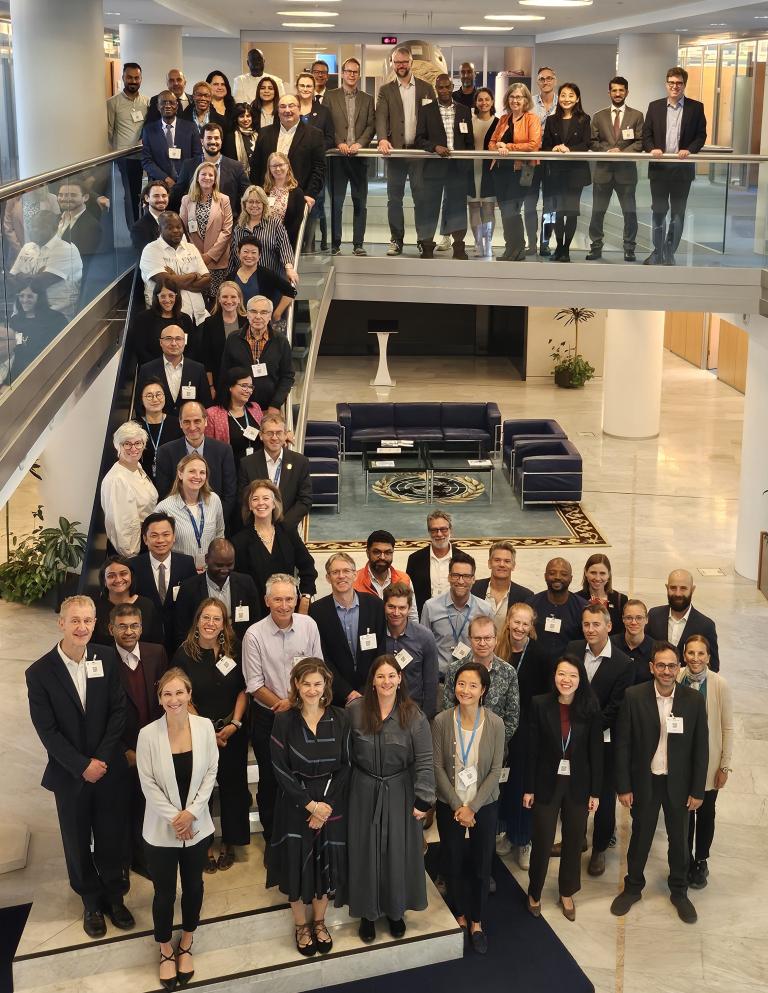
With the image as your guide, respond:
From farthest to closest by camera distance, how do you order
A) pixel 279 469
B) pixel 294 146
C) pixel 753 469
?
pixel 753 469, pixel 294 146, pixel 279 469

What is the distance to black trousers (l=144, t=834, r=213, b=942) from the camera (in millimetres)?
6398

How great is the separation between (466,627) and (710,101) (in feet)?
62.4

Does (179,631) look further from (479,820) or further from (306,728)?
(479,820)

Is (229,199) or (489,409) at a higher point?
(229,199)

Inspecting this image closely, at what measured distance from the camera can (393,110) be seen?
13656mm

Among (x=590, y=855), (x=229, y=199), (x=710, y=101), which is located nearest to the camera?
(x=590, y=855)

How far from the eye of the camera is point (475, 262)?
14.4 metres

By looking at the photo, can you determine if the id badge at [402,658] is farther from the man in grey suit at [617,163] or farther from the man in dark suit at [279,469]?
the man in grey suit at [617,163]

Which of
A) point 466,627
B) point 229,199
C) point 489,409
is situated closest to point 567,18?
point 489,409

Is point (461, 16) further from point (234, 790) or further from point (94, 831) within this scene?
point (94, 831)

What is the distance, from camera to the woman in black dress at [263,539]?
23.8ft

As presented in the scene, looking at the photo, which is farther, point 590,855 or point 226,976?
point 590,855

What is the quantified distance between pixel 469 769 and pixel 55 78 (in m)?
8.31

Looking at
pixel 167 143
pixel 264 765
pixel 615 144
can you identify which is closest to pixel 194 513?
pixel 264 765
